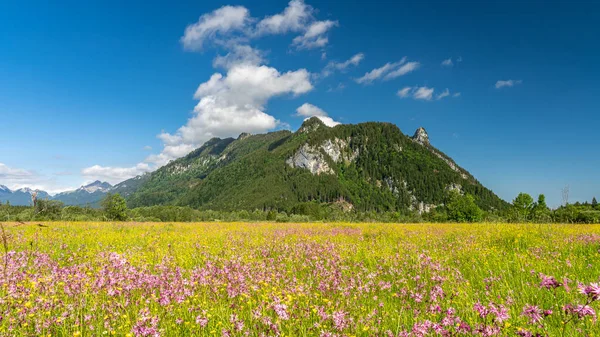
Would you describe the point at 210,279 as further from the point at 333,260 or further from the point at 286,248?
the point at 286,248

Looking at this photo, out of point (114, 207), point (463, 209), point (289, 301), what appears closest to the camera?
point (289, 301)

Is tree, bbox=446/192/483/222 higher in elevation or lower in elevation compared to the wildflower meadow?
lower

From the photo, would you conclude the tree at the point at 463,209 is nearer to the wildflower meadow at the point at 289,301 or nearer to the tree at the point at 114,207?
the tree at the point at 114,207

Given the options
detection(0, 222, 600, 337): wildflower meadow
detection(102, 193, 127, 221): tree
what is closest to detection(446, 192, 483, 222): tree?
detection(102, 193, 127, 221): tree

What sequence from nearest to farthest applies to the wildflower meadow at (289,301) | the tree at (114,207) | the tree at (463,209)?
the wildflower meadow at (289,301)
the tree at (114,207)
the tree at (463,209)

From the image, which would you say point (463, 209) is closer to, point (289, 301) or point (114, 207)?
point (114, 207)

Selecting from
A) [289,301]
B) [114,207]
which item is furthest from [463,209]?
[289,301]

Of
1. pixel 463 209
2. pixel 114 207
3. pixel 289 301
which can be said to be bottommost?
pixel 463 209

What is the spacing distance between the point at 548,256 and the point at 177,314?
8372mm

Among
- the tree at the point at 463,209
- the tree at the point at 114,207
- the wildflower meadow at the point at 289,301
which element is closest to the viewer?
the wildflower meadow at the point at 289,301

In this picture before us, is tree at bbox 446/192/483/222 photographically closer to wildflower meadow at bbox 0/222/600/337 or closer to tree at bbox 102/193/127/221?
tree at bbox 102/193/127/221

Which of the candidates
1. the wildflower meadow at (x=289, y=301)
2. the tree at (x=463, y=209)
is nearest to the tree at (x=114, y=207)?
the wildflower meadow at (x=289, y=301)

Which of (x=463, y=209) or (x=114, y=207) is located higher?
(x=114, y=207)

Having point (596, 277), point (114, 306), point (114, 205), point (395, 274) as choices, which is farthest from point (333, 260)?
point (114, 205)
